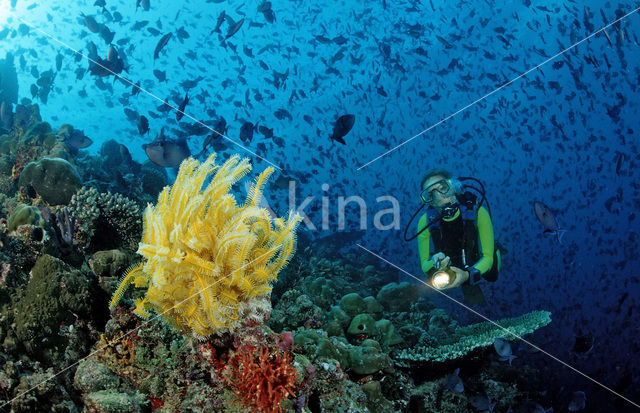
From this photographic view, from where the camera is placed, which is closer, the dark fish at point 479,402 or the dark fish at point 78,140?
the dark fish at point 479,402

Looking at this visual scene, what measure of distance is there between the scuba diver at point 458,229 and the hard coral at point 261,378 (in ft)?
13.9

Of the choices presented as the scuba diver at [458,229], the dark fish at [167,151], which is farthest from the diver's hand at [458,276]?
the dark fish at [167,151]

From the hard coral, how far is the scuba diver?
424 centimetres

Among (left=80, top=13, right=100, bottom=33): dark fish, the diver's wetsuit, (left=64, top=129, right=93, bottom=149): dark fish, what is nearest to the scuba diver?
the diver's wetsuit

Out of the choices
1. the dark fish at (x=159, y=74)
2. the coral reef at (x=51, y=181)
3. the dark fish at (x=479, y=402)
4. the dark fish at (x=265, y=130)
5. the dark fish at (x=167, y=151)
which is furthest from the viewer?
the dark fish at (x=159, y=74)

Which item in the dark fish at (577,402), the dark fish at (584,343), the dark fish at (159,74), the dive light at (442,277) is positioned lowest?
the dark fish at (577,402)

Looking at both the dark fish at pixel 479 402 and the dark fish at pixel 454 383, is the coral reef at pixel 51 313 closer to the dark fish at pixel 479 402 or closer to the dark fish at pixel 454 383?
the dark fish at pixel 454 383

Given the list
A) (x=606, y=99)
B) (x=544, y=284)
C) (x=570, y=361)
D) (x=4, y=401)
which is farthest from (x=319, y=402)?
(x=606, y=99)

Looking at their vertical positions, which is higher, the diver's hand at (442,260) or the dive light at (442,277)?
the diver's hand at (442,260)

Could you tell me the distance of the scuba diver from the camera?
6539 mm

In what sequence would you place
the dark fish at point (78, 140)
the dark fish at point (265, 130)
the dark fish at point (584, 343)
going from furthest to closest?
the dark fish at point (265, 130) → the dark fish at point (78, 140) → the dark fish at point (584, 343)

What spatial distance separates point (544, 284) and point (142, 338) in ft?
117

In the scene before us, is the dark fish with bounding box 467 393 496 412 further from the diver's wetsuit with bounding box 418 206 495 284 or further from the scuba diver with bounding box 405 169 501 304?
the diver's wetsuit with bounding box 418 206 495 284

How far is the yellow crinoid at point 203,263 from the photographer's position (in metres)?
2.55
